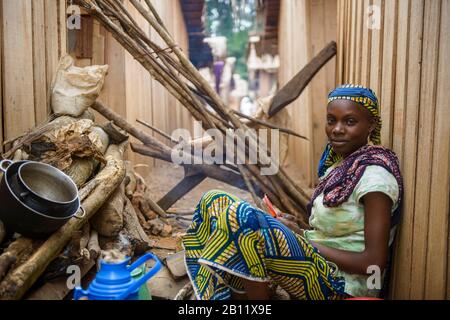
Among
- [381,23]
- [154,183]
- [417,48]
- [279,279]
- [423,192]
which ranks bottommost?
[154,183]

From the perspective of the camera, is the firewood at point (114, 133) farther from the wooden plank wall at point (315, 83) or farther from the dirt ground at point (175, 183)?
the wooden plank wall at point (315, 83)

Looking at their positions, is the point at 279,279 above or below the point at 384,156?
below

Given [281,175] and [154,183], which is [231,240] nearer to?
[281,175]

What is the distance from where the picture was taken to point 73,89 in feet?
11.5

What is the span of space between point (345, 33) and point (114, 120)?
232 cm

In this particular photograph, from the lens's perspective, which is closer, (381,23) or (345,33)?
(381,23)

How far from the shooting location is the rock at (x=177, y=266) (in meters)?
2.65

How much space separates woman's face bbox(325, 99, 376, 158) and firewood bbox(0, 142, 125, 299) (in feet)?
4.93

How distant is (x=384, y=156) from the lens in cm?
202

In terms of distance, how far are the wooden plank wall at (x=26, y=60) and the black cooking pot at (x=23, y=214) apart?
0.93m

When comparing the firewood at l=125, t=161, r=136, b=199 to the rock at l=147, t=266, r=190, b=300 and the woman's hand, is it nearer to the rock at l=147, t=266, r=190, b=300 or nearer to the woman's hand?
the rock at l=147, t=266, r=190, b=300

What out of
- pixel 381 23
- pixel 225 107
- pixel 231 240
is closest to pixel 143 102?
pixel 225 107

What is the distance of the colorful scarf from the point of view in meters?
1.96

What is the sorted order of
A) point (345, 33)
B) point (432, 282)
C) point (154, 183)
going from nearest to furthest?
point (432, 282)
point (345, 33)
point (154, 183)
